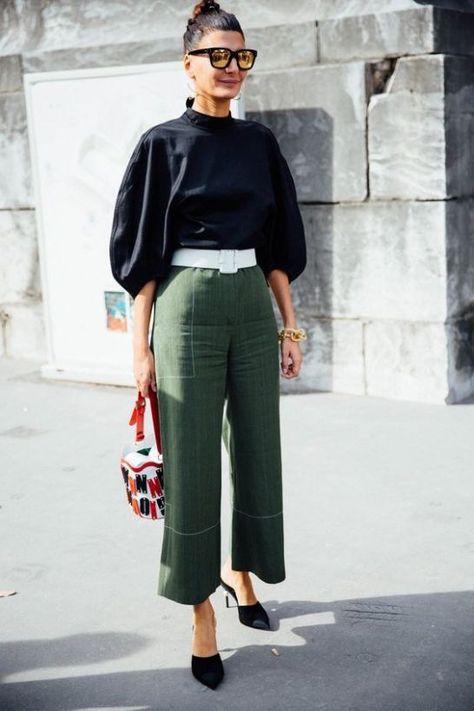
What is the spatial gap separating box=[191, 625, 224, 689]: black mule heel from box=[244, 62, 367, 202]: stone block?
12.1ft

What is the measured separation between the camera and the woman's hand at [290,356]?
11.6 feet

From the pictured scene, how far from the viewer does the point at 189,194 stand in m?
3.16

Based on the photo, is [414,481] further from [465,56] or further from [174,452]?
[465,56]

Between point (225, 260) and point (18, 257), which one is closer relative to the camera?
point (225, 260)

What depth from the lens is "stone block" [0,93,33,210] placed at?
781 cm

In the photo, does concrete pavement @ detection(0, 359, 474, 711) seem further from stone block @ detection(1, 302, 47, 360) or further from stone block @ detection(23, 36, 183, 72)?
stone block @ detection(23, 36, 183, 72)

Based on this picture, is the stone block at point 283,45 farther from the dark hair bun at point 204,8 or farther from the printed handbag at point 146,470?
the printed handbag at point 146,470

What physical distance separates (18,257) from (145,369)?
496 cm

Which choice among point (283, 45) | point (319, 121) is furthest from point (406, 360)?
point (283, 45)

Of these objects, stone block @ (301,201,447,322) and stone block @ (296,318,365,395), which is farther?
stone block @ (296,318,365,395)

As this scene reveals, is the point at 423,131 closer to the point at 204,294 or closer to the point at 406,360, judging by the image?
the point at 406,360

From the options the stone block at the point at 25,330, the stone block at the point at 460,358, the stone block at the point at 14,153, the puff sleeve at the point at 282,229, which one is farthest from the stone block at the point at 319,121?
the puff sleeve at the point at 282,229

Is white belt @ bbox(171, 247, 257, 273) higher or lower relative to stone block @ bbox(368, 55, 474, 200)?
lower

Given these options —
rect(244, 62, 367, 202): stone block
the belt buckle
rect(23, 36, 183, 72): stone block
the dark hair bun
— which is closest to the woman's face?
the dark hair bun
